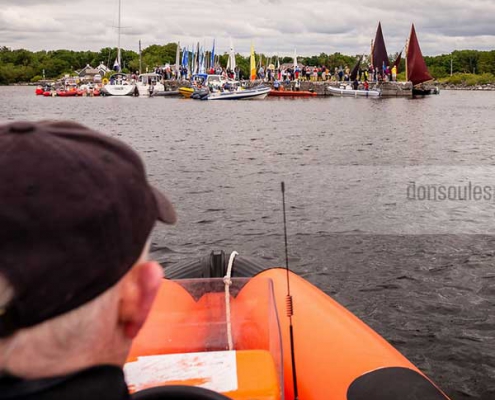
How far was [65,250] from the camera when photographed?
1.05m

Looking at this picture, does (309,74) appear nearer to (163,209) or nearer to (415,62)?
(415,62)

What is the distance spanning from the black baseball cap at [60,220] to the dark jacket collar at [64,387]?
99mm

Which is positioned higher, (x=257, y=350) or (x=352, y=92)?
(x=352, y=92)

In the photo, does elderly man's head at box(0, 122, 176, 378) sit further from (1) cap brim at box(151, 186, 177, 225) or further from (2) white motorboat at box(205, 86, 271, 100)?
(2) white motorboat at box(205, 86, 271, 100)

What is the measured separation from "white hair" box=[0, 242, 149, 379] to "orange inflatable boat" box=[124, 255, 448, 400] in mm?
1844

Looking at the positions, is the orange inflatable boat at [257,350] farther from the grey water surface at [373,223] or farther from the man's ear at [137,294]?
the grey water surface at [373,223]

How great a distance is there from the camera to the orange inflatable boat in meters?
3.00

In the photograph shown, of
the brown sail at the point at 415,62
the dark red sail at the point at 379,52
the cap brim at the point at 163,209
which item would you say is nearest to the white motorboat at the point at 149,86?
the dark red sail at the point at 379,52

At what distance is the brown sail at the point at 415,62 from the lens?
75.6 metres

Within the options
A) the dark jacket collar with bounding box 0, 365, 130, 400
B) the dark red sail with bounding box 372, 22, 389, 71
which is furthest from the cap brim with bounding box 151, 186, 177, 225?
the dark red sail with bounding box 372, 22, 389, 71

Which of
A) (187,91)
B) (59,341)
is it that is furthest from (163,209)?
(187,91)

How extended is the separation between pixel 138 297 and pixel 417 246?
10.4 meters

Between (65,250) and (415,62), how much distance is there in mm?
80335

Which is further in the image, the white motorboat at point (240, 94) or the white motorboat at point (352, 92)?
the white motorboat at point (352, 92)
